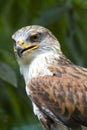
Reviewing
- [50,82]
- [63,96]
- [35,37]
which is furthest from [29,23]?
[63,96]

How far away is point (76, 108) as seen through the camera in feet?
32.5

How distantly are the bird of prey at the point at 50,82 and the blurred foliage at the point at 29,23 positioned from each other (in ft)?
2.30

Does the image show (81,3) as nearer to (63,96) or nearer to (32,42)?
(32,42)

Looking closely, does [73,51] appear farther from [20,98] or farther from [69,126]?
[69,126]

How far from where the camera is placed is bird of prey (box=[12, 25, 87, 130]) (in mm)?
9898

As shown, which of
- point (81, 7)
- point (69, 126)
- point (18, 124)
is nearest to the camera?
point (69, 126)

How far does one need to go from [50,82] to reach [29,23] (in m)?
2.13

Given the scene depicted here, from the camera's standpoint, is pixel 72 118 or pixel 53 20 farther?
pixel 53 20

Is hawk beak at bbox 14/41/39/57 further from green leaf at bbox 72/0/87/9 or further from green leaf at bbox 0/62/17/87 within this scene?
green leaf at bbox 72/0/87/9

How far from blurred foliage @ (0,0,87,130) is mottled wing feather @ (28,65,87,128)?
43.2 inches

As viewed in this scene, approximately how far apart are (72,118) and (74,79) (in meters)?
0.37

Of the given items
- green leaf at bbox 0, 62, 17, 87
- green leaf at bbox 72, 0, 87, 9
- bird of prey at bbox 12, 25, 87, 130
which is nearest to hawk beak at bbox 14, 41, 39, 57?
bird of prey at bbox 12, 25, 87, 130

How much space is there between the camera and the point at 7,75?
34.0 feet


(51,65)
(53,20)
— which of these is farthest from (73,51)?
(51,65)
